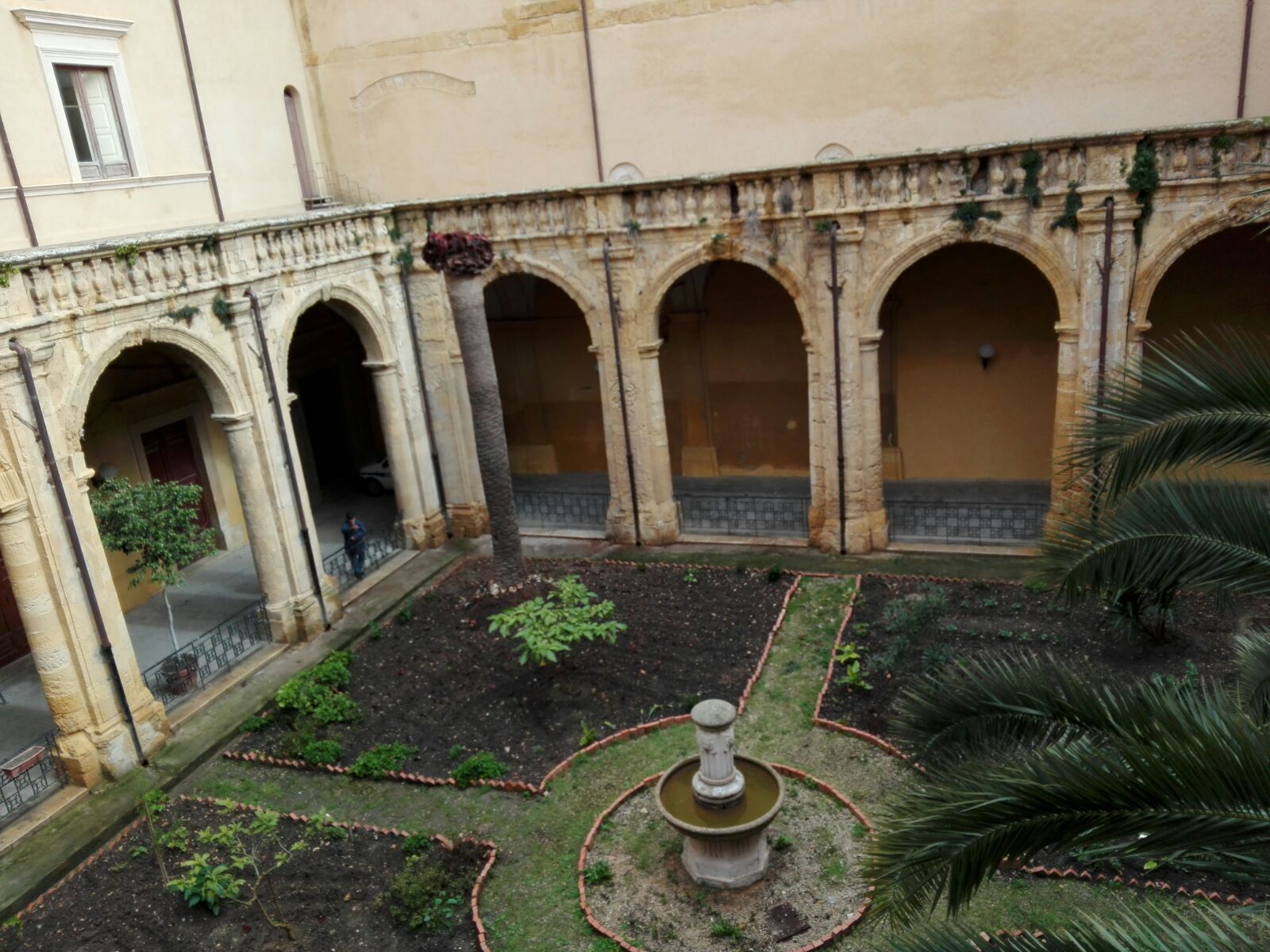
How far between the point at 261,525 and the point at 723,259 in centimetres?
764

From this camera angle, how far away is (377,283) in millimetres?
16500

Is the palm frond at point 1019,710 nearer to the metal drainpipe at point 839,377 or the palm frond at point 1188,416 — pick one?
the palm frond at point 1188,416

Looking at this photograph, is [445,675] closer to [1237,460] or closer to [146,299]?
[146,299]

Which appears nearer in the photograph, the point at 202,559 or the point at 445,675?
the point at 445,675

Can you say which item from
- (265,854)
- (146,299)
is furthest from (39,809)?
(146,299)

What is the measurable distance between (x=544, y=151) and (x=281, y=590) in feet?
29.3

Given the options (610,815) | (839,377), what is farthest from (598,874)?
(839,377)

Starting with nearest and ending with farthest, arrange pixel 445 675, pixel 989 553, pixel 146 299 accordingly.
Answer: pixel 146 299, pixel 445 675, pixel 989 553

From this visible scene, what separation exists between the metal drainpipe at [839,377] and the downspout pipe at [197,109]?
32.7 feet

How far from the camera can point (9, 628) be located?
15070mm

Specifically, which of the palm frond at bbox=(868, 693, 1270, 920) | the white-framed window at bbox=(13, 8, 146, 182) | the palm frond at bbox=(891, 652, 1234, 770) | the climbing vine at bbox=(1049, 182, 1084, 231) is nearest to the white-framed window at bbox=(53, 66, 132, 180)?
the white-framed window at bbox=(13, 8, 146, 182)

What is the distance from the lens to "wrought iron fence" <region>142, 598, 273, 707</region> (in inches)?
526

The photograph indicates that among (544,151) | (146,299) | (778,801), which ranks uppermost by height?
(544,151)

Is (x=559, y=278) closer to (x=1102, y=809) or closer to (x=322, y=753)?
(x=322, y=753)
